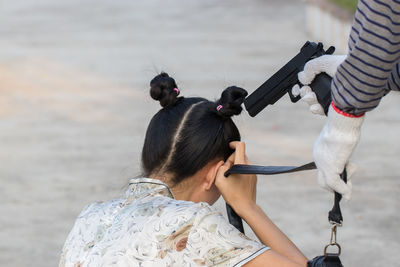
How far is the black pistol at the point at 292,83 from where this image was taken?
2.07 m

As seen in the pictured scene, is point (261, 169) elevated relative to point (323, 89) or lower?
lower

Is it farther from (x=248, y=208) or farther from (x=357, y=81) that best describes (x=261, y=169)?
(x=357, y=81)

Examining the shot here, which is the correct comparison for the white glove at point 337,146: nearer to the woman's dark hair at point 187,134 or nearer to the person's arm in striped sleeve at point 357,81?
the person's arm in striped sleeve at point 357,81

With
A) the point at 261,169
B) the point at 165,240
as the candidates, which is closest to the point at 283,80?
the point at 261,169

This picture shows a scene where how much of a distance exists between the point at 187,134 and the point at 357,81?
25.5 inches

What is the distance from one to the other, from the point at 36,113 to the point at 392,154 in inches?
113

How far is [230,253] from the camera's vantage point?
6.75 feet

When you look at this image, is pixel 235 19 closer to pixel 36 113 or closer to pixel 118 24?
pixel 118 24

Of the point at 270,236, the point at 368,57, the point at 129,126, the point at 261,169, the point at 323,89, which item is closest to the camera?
the point at 368,57

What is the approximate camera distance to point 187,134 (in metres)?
2.34

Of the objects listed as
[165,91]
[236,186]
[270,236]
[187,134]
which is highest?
[165,91]

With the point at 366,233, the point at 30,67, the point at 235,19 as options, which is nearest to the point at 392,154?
the point at 366,233

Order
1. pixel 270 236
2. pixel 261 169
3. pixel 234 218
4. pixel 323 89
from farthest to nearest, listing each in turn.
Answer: pixel 234 218, pixel 270 236, pixel 261 169, pixel 323 89

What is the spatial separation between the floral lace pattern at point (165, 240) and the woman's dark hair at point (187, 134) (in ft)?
0.46
